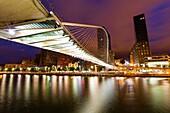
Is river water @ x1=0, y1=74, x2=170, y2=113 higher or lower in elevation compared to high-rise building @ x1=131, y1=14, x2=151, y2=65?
lower

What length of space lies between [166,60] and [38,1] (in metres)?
95.7

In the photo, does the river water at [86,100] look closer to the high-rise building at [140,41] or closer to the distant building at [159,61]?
the distant building at [159,61]

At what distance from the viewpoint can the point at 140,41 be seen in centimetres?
13050

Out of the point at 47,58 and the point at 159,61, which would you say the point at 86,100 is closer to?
the point at 159,61

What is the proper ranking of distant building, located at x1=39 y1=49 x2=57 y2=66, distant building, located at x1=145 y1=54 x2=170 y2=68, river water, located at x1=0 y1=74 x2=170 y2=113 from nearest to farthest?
river water, located at x1=0 y1=74 x2=170 y2=113, distant building, located at x1=145 y1=54 x2=170 y2=68, distant building, located at x1=39 y1=49 x2=57 y2=66

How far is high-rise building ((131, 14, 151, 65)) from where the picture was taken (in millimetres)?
116812

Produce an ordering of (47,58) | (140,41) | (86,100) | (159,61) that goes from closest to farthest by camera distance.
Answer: (86,100) < (159,61) < (140,41) < (47,58)

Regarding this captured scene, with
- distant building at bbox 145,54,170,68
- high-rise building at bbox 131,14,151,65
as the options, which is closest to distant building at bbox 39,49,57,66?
high-rise building at bbox 131,14,151,65

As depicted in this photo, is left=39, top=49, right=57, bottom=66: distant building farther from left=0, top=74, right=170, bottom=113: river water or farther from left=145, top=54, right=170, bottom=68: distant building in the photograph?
left=0, top=74, right=170, bottom=113: river water

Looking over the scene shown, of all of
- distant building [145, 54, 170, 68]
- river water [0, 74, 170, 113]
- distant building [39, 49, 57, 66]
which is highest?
distant building [39, 49, 57, 66]

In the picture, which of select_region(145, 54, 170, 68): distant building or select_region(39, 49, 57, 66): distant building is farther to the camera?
select_region(39, 49, 57, 66): distant building

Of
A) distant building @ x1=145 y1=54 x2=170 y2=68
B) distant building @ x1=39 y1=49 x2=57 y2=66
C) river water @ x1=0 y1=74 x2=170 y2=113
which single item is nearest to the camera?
river water @ x1=0 y1=74 x2=170 y2=113

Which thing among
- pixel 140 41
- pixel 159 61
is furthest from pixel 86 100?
pixel 140 41

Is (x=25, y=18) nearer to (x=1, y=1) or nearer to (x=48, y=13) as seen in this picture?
(x=48, y=13)
